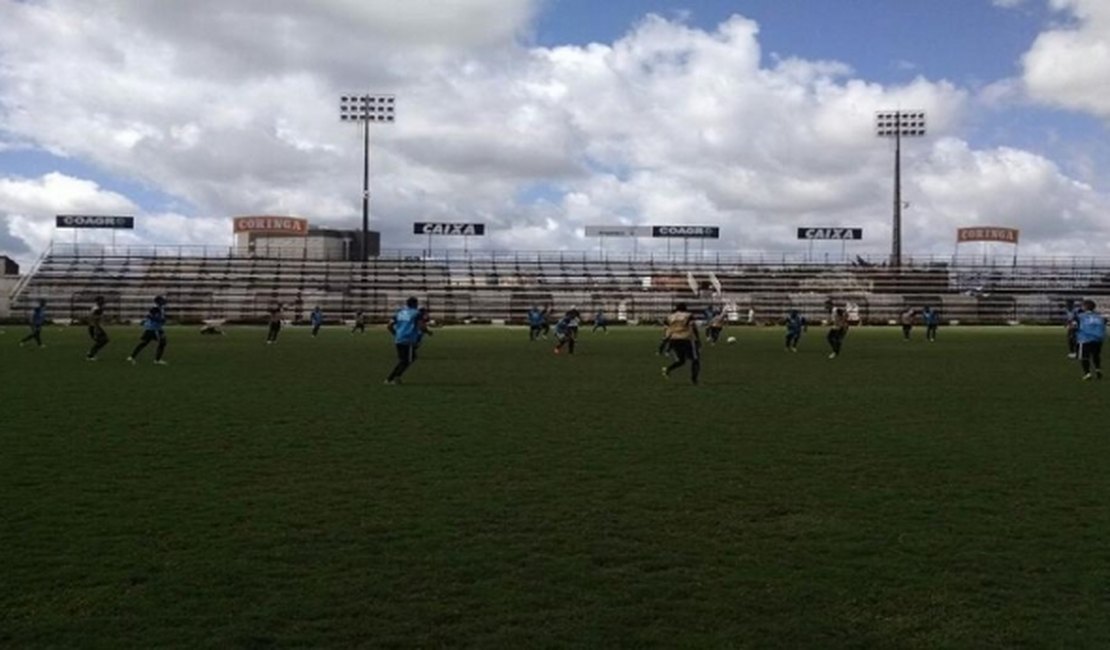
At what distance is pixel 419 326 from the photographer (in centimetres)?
2184

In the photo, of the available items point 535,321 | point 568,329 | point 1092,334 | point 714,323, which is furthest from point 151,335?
point 535,321

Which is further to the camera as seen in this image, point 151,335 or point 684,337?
point 151,335

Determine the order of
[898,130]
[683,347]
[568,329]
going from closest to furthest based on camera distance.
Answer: [683,347] < [568,329] < [898,130]

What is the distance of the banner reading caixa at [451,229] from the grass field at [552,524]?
9123 centimetres

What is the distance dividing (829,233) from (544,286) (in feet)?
120

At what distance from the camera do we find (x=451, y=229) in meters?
107

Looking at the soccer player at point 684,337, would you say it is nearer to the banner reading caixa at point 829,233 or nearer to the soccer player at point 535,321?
the soccer player at point 535,321

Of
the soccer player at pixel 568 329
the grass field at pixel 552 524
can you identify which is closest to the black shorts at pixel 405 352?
the grass field at pixel 552 524

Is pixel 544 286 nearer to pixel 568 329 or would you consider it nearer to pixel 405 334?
pixel 568 329

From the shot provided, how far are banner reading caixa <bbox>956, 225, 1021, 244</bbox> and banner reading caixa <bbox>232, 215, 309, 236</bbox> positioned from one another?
2703 inches

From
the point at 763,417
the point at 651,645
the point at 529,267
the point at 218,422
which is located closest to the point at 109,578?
the point at 651,645

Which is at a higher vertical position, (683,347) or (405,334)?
(405,334)

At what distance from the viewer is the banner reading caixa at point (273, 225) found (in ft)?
358

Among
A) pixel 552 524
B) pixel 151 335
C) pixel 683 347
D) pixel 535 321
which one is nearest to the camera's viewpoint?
pixel 552 524
